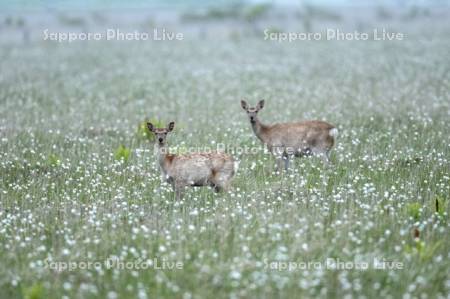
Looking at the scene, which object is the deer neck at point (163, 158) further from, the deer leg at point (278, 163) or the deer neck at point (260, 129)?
the deer neck at point (260, 129)

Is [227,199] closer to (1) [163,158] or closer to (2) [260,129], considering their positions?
(1) [163,158]

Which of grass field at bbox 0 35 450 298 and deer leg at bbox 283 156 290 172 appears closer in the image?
grass field at bbox 0 35 450 298

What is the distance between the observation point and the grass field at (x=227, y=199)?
8875 millimetres

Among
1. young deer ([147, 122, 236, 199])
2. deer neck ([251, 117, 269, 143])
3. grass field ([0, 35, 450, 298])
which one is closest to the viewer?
grass field ([0, 35, 450, 298])

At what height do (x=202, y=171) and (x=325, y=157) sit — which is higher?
(x=325, y=157)

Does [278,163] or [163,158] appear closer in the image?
[163,158]

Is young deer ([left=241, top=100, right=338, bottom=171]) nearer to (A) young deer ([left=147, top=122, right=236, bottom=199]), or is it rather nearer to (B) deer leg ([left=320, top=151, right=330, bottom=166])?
(B) deer leg ([left=320, top=151, right=330, bottom=166])

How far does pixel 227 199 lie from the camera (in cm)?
1202

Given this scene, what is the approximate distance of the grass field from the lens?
888 cm

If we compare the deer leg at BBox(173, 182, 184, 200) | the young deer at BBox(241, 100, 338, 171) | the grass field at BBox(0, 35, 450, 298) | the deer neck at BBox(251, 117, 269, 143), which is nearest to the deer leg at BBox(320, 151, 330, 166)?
the young deer at BBox(241, 100, 338, 171)

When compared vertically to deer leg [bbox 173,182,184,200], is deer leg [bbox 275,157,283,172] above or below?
above

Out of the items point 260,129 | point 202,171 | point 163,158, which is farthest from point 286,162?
point 163,158

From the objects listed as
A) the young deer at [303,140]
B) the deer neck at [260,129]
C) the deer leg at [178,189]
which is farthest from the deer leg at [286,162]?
the deer leg at [178,189]

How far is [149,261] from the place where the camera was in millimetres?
9312
